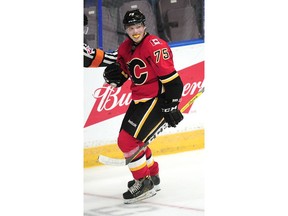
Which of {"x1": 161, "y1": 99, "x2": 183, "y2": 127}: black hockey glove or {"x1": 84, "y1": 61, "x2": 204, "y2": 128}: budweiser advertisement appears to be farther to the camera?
{"x1": 161, "y1": 99, "x2": 183, "y2": 127}: black hockey glove

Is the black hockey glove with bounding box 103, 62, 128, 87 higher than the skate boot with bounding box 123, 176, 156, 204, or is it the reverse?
the black hockey glove with bounding box 103, 62, 128, 87

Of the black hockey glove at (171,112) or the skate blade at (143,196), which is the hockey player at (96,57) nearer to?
the black hockey glove at (171,112)

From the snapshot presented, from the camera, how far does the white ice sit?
2.15m

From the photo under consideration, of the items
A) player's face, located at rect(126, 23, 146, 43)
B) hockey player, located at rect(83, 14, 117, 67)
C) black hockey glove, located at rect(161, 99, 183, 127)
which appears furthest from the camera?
black hockey glove, located at rect(161, 99, 183, 127)

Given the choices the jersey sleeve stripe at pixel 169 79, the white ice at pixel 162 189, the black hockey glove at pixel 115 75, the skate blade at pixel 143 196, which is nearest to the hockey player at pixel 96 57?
the black hockey glove at pixel 115 75

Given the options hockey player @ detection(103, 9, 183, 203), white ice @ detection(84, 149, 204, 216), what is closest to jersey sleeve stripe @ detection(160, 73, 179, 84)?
hockey player @ detection(103, 9, 183, 203)

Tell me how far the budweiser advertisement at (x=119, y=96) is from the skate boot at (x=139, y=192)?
266 millimetres

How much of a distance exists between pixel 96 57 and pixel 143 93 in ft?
0.89

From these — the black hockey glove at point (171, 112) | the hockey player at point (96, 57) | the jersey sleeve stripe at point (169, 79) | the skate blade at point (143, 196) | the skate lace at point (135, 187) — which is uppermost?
the hockey player at point (96, 57)

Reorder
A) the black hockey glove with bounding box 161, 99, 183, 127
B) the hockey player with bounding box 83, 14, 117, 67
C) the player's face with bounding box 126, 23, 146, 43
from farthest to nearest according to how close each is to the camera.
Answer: the black hockey glove with bounding box 161, 99, 183, 127, the player's face with bounding box 126, 23, 146, 43, the hockey player with bounding box 83, 14, 117, 67

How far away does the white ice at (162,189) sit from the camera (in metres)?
2.15

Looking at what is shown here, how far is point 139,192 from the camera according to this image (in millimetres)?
2287

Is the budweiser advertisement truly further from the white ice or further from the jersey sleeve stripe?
the white ice

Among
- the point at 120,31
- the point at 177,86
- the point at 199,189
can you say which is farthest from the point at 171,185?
the point at 120,31
